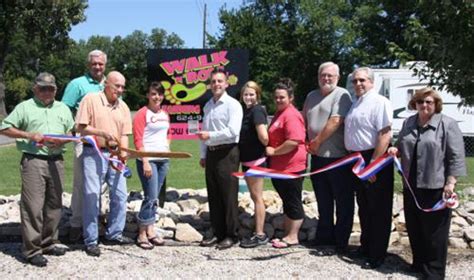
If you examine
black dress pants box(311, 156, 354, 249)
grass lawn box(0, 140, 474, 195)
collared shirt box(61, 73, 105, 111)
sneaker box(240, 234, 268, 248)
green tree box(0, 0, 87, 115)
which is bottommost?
grass lawn box(0, 140, 474, 195)

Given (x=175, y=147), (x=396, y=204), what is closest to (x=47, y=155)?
(x=396, y=204)

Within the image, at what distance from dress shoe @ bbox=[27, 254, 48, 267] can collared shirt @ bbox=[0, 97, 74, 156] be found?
998 millimetres

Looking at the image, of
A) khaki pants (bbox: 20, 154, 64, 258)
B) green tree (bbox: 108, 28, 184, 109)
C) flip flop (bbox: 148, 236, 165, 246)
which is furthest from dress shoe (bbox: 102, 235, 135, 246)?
green tree (bbox: 108, 28, 184, 109)

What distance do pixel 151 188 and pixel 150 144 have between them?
1.54ft

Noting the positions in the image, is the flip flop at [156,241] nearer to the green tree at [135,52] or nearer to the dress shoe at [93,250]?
the dress shoe at [93,250]

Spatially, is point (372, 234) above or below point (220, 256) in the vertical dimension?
above

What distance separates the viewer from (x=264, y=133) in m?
5.71

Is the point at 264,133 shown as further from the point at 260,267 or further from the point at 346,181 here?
the point at 260,267

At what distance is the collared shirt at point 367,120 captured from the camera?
5.12 metres

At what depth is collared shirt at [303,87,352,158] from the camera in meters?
5.55

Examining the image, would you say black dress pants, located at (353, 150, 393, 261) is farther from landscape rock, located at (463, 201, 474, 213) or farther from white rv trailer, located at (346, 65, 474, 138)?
white rv trailer, located at (346, 65, 474, 138)

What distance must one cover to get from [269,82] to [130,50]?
4657cm

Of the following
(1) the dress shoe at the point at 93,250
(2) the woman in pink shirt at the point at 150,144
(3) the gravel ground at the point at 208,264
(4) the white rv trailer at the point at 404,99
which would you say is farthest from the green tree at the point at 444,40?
(4) the white rv trailer at the point at 404,99

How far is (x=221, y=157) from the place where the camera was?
18.9 feet
